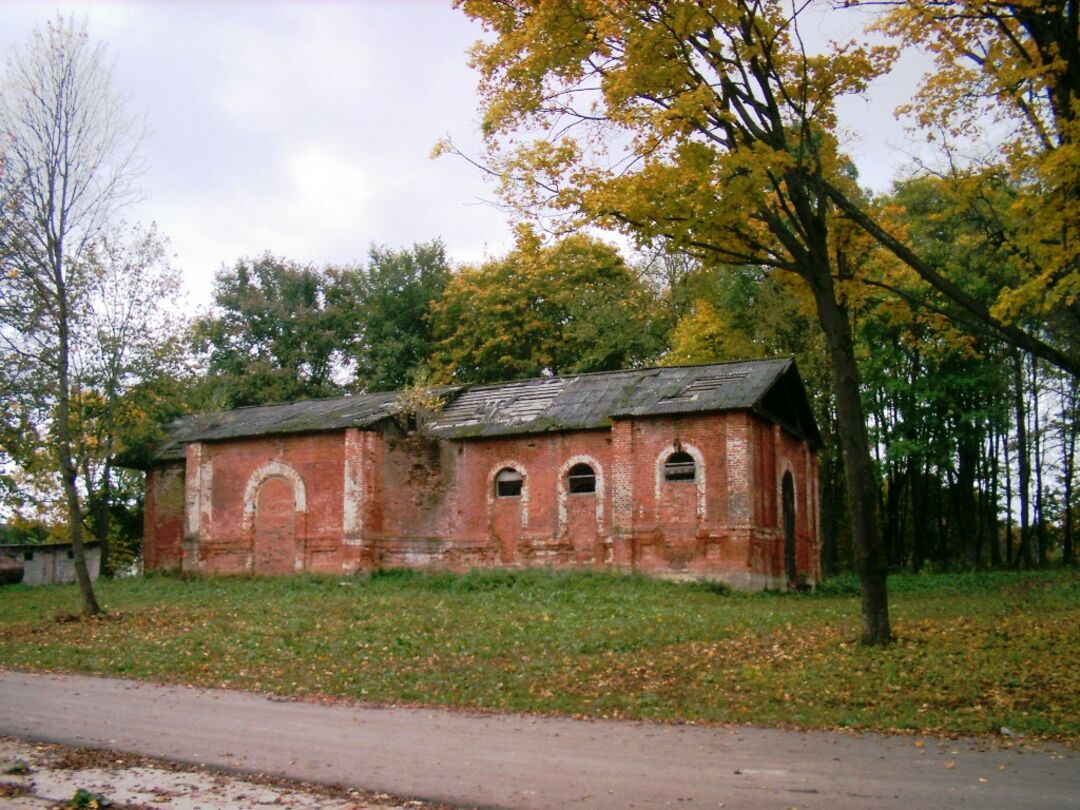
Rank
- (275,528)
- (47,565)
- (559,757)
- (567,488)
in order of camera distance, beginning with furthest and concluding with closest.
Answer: (47,565), (275,528), (567,488), (559,757)

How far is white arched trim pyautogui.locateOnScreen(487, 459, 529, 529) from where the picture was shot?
30.2 metres

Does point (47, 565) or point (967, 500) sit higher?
point (967, 500)

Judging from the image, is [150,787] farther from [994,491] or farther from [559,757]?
[994,491]

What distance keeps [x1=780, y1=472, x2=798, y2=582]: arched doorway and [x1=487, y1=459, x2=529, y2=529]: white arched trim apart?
7.55 m

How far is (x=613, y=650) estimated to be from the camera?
1569 centimetres

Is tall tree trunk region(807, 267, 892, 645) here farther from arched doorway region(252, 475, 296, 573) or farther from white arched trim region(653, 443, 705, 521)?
arched doorway region(252, 475, 296, 573)

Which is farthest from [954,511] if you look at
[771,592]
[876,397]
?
[771,592]

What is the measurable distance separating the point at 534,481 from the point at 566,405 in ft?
8.43

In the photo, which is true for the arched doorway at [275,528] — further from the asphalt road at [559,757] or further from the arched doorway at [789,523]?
the asphalt road at [559,757]

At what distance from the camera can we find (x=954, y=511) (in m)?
46.8

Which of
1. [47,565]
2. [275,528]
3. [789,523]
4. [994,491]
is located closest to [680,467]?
[789,523]

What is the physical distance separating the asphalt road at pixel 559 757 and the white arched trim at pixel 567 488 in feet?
56.3

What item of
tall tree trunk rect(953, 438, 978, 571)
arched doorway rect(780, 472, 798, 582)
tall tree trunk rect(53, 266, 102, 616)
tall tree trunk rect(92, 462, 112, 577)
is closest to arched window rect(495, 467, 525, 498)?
arched doorway rect(780, 472, 798, 582)

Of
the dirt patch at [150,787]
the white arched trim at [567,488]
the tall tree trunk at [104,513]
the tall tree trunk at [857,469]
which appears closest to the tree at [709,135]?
the tall tree trunk at [857,469]
